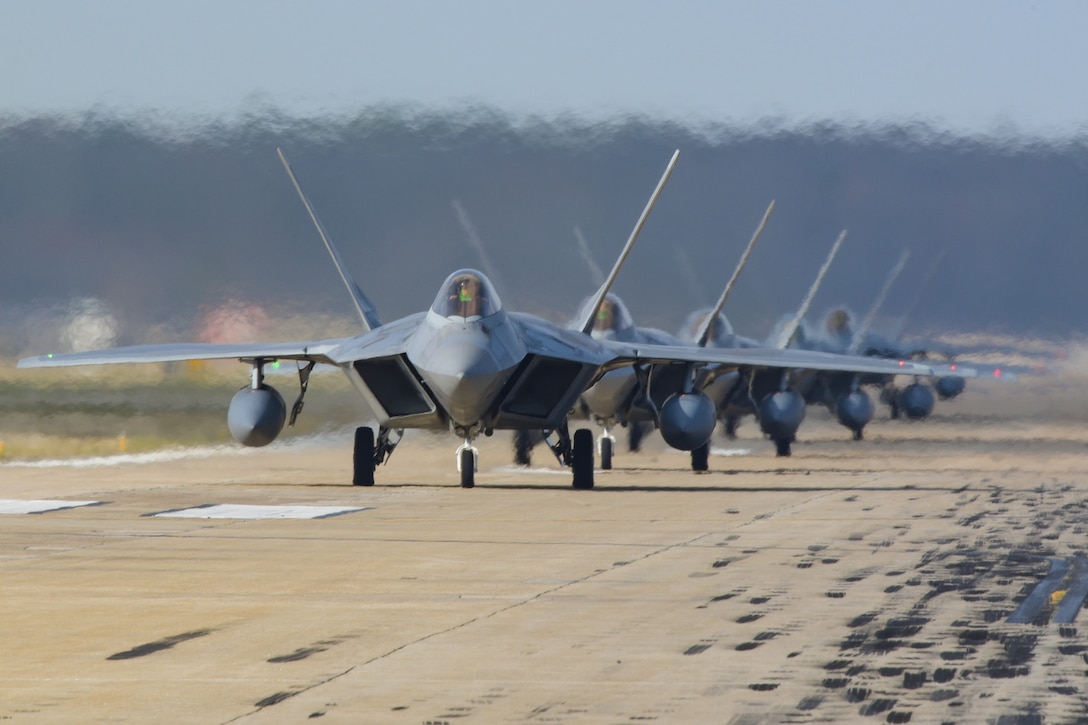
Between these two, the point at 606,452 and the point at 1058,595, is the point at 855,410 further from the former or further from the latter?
the point at 1058,595

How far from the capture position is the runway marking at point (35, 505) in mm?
17531

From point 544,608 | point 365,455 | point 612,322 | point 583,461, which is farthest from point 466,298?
point 544,608

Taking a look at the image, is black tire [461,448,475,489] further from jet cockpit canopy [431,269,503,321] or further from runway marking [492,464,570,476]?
runway marking [492,464,570,476]

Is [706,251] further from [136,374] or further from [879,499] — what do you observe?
[879,499]

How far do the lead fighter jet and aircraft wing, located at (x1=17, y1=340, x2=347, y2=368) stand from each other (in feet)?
0.07

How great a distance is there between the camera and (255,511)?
1772 cm

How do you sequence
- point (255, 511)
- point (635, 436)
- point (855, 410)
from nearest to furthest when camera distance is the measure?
point (255, 511)
point (635, 436)
point (855, 410)

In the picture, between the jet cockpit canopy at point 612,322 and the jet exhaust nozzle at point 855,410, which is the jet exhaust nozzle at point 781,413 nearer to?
the jet cockpit canopy at point 612,322

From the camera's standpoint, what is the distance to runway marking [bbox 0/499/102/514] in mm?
17531

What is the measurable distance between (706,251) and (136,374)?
11341mm

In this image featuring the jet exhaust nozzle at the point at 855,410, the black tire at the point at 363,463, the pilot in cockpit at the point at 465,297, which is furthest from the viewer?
the jet exhaust nozzle at the point at 855,410

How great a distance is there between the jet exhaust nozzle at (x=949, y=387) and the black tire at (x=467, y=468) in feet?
49.1

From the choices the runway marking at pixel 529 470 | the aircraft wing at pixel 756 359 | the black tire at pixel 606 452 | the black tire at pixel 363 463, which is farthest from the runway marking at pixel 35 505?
the black tire at pixel 606 452

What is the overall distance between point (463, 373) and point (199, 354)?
466 centimetres
